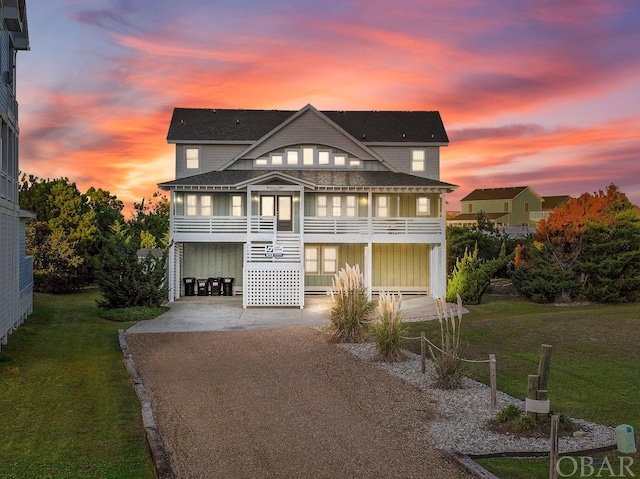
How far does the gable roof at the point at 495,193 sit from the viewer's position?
80062mm

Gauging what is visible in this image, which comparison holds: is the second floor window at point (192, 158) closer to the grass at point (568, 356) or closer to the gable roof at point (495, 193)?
the grass at point (568, 356)

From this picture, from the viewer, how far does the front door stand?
30.2 metres

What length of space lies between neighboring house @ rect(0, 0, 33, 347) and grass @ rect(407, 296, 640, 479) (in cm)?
1113

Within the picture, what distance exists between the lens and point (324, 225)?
29.1m

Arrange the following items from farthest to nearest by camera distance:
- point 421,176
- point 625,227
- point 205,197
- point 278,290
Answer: point 421,176 < point 205,197 < point 625,227 < point 278,290

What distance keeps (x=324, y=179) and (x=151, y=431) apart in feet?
70.4

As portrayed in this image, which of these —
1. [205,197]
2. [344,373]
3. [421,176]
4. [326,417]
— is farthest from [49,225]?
[326,417]

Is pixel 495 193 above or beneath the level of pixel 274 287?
above

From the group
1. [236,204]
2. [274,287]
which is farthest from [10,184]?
[236,204]

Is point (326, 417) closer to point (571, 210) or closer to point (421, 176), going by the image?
point (571, 210)

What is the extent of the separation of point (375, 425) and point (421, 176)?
24056 mm

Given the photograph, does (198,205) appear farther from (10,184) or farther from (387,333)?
(387,333)

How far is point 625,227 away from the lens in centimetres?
2745

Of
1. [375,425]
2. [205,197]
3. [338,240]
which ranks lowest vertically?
[375,425]
